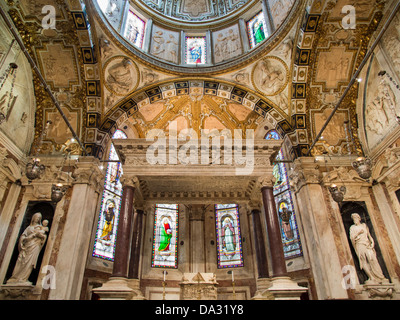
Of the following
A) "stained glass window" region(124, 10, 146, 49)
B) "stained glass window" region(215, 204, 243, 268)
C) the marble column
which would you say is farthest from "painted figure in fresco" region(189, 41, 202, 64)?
"stained glass window" region(215, 204, 243, 268)

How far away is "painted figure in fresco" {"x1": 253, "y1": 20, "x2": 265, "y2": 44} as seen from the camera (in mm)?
11805

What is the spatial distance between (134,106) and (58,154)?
3.47m

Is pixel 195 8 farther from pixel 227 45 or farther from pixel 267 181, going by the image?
pixel 267 181

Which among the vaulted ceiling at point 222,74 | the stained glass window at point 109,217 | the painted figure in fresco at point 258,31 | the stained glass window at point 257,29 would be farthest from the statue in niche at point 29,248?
the painted figure in fresco at point 258,31

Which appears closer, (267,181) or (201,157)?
(267,181)

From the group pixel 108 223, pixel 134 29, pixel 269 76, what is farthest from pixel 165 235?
pixel 134 29

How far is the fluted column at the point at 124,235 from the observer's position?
7426 mm

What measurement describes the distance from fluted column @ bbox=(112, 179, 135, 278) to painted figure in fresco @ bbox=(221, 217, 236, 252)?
582 cm

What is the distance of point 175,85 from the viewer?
457 inches

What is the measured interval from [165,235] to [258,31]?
10422 mm

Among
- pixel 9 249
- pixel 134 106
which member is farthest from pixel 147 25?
pixel 9 249

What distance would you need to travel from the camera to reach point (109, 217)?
36.2ft

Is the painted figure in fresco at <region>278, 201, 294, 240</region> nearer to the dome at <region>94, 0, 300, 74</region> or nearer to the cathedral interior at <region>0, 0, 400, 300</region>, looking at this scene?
the cathedral interior at <region>0, 0, 400, 300</region>

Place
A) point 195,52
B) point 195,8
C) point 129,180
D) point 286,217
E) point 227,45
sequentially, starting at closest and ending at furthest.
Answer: point 129,180 → point 286,217 → point 227,45 → point 195,52 → point 195,8
